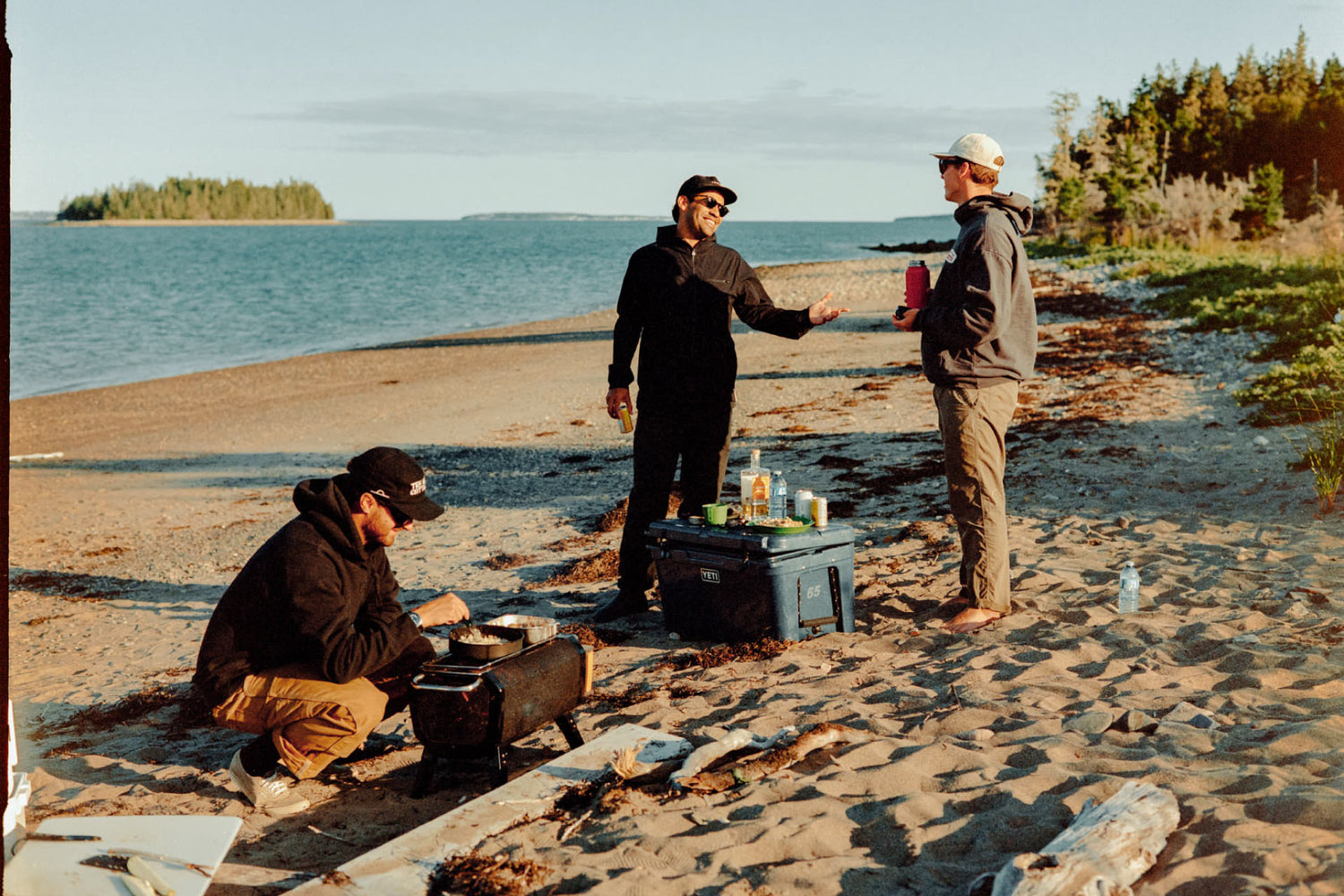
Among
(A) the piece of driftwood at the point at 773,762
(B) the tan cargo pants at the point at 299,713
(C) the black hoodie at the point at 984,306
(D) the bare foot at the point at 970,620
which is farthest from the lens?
(D) the bare foot at the point at 970,620

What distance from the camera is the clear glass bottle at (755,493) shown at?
226 inches

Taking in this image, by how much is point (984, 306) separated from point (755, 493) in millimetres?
1460

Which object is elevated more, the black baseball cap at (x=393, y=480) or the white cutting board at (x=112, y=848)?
the black baseball cap at (x=393, y=480)

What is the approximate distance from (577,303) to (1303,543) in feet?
110

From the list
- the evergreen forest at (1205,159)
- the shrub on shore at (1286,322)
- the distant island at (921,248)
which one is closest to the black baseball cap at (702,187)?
the shrub on shore at (1286,322)

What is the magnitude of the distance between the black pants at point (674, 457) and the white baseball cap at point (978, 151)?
1.76 metres

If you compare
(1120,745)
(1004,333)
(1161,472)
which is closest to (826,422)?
(1161,472)

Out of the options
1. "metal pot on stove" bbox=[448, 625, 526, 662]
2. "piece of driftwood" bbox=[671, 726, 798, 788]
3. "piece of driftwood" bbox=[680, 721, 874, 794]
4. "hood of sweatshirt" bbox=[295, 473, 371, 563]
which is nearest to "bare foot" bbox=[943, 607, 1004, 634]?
"piece of driftwood" bbox=[680, 721, 874, 794]

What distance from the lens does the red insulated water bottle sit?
5406 mm

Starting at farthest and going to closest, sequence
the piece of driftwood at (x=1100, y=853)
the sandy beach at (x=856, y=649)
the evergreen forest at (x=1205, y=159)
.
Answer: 1. the evergreen forest at (x=1205, y=159)
2. the sandy beach at (x=856, y=649)
3. the piece of driftwood at (x=1100, y=853)

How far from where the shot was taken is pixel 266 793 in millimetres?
4273

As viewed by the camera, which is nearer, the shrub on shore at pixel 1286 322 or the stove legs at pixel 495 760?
the stove legs at pixel 495 760

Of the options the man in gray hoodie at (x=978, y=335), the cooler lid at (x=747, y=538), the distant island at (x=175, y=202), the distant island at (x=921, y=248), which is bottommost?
the cooler lid at (x=747, y=538)

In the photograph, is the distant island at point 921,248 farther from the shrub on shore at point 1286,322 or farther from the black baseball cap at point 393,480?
the black baseball cap at point 393,480
